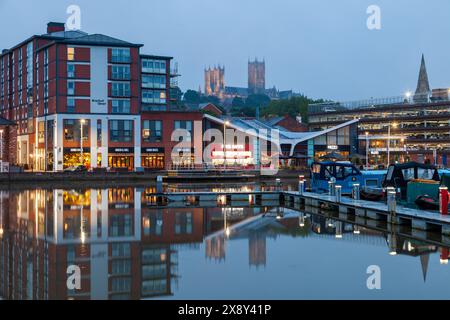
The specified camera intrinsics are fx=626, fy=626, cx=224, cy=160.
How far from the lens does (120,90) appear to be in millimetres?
89125

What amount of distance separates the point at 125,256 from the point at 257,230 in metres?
8.78

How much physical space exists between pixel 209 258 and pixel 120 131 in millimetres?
68447

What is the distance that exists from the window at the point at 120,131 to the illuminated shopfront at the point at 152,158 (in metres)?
2.94

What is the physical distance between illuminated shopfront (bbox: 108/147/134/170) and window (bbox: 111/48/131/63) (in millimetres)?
12777

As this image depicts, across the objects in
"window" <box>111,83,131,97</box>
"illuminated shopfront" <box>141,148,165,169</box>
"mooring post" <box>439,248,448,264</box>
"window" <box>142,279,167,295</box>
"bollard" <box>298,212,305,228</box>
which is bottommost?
"window" <box>142,279,167,295</box>

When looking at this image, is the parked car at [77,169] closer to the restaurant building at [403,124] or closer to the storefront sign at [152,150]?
the storefront sign at [152,150]

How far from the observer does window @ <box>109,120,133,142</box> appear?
3447 inches

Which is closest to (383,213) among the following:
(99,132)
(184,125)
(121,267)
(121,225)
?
(121,225)

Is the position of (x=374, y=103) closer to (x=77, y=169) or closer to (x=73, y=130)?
(x=73, y=130)

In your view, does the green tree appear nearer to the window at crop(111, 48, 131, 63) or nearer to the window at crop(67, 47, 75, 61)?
the window at crop(111, 48, 131, 63)

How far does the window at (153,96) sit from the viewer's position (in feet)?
323

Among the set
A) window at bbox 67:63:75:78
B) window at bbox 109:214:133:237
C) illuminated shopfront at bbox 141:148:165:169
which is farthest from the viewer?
illuminated shopfront at bbox 141:148:165:169

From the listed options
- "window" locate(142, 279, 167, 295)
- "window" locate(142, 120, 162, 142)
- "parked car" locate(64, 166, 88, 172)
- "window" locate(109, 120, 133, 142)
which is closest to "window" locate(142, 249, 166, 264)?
"window" locate(142, 279, 167, 295)

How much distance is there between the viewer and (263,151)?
315ft
